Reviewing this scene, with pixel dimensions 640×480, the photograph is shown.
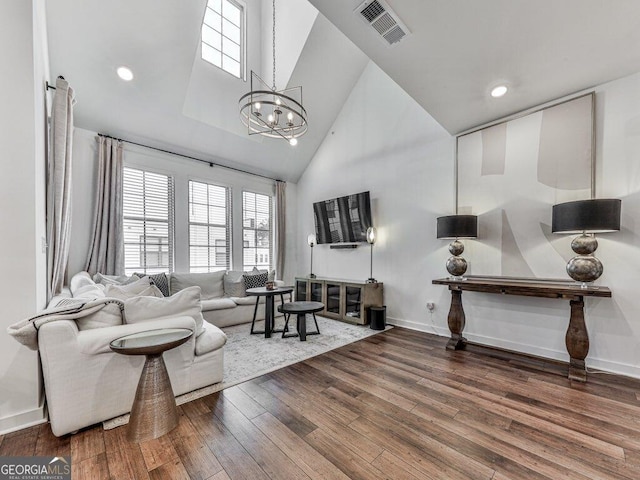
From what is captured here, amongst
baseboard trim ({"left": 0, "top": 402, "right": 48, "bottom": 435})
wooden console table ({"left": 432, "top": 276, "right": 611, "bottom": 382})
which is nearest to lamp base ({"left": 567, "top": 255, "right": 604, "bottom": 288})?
wooden console table ({"left": 432, "top": 276, "right": 611, "bottom": 382})

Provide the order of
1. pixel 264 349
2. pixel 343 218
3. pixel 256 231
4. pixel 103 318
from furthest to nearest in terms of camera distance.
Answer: pixel 256 231 < pixel 343 218 < pixel 264 349 < pixel 103 318

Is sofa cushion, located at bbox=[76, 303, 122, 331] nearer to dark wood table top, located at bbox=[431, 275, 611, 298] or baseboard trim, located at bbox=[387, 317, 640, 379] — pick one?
dark wood table top, located at bbox=[431, 275, 611, 298]

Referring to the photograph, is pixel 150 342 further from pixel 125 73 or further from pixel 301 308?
pixel 125 73

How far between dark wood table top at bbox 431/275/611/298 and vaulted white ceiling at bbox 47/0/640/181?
2.08m

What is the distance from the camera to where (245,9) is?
4609 millimetres

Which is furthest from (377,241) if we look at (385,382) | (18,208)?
(18,208)

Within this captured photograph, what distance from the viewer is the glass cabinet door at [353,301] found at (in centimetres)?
437

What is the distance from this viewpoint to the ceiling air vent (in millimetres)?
1854

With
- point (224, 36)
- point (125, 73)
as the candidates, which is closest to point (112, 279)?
point (125, 73)

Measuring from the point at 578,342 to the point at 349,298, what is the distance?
9.35 ft

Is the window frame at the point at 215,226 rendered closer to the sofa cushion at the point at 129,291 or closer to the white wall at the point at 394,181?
the white wall at the point at 394,181

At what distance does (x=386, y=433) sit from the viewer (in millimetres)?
1744

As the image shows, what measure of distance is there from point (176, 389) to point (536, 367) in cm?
353
